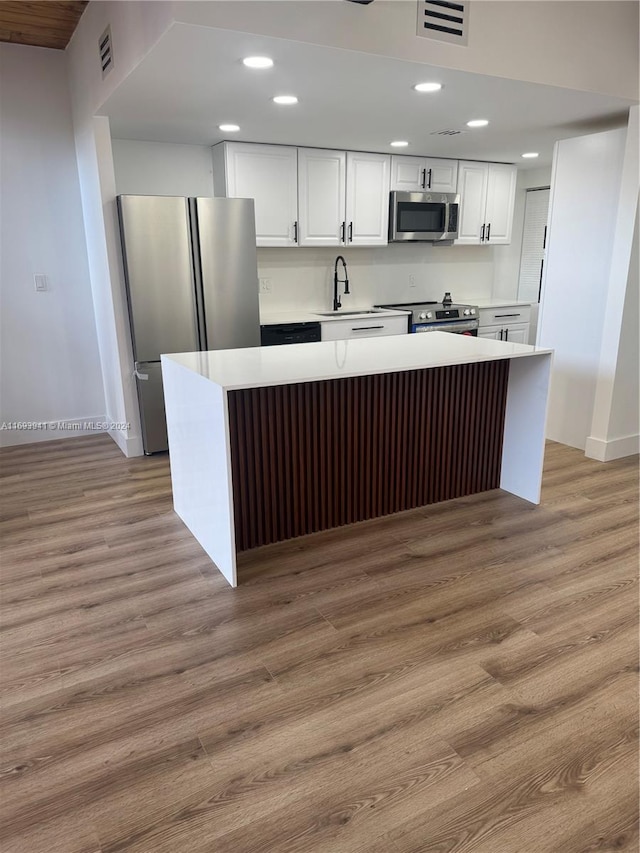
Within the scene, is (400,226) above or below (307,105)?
below

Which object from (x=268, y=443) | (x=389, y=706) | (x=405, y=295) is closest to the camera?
(x=389, y=706)

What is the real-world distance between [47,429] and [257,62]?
10.9ft

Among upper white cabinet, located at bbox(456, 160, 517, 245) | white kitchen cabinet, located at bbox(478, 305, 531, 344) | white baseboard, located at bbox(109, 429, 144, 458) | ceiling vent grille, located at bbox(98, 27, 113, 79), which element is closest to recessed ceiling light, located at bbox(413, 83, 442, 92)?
ceiling vent grille, located at bbox(98, 27, 113, 79)

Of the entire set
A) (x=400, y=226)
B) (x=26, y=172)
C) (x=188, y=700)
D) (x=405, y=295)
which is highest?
(x=26, y=172)

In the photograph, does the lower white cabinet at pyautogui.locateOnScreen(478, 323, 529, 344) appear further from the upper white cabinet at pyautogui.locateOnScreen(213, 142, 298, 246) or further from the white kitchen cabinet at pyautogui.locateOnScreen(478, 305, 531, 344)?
the upper white cabinet at pyautogui.locateOnScreen(213, 142, 298, 246)

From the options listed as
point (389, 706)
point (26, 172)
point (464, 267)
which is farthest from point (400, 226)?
point (389, 706)

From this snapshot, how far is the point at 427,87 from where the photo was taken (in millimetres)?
2992

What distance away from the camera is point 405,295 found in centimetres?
600

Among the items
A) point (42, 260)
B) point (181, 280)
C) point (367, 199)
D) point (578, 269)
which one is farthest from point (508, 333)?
point (42, 260)

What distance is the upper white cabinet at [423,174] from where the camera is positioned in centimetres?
514

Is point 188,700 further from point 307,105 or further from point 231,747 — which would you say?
point 307,105

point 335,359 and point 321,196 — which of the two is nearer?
point 335,359

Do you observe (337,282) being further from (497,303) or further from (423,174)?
(497,303)

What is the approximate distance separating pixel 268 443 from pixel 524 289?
5030 millimetres
